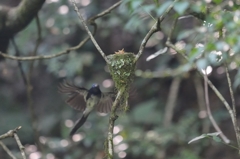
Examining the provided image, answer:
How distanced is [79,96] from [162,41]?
2454 mm

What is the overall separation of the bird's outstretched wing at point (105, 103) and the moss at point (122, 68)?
2.24 ft

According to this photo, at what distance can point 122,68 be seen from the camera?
85.6 inches

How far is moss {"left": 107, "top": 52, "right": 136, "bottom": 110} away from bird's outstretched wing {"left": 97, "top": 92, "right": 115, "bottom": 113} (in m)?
0.68

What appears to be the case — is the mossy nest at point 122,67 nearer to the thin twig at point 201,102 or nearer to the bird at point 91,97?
the bird at point 91,97

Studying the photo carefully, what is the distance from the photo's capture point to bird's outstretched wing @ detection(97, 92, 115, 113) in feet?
9.64

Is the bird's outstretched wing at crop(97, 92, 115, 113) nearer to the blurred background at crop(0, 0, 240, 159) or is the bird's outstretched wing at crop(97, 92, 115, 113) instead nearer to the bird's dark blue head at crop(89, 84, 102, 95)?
the bird's dark blue head at crop(89, 84, 102, 95)

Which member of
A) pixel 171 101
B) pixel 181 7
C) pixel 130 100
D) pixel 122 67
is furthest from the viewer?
pixel 130 100

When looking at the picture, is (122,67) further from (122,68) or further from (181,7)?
(181,7)

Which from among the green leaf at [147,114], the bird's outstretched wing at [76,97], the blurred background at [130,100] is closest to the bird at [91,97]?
the bird's outstretched wing at [76,97]

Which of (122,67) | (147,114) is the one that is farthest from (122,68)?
(147,114)

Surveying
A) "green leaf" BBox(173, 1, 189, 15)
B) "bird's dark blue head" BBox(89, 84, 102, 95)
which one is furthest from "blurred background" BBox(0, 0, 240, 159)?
"green leaf" BBox(173, 1, 189, 15)

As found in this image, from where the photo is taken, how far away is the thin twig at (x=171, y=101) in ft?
16.6

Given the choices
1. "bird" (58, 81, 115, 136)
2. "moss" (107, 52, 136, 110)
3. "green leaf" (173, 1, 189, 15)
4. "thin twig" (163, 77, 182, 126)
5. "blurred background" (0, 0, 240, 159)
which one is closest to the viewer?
"green leaf" (173, 1, 189, 15)

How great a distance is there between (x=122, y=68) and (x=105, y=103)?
2.68 feet
